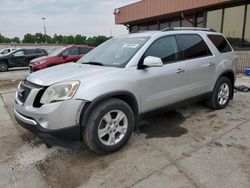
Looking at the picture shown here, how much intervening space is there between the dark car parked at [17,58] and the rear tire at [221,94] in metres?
14.7

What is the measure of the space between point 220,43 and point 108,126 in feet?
10.9

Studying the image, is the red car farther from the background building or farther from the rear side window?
the rear side window

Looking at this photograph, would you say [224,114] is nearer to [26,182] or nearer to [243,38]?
[26,182]

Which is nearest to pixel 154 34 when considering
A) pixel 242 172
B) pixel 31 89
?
pixel 31 89

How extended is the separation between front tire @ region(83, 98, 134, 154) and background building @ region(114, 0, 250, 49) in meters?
9.61

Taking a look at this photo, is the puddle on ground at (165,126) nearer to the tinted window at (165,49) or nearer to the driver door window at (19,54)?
the tinted window at (165,49)

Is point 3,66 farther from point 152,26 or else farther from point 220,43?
point 220,43

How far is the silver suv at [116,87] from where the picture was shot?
291 centimetres

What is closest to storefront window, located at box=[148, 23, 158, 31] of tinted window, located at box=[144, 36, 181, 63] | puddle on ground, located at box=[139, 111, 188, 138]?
puddle on ground, located at box=[139, 111, 188, 138]

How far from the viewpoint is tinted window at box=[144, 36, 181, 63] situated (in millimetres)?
3797

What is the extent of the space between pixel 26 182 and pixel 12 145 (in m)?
1.20

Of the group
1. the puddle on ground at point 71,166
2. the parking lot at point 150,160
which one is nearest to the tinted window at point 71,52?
the parking lot at point 150,160

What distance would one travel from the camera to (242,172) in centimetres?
281

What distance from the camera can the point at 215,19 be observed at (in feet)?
40.2
